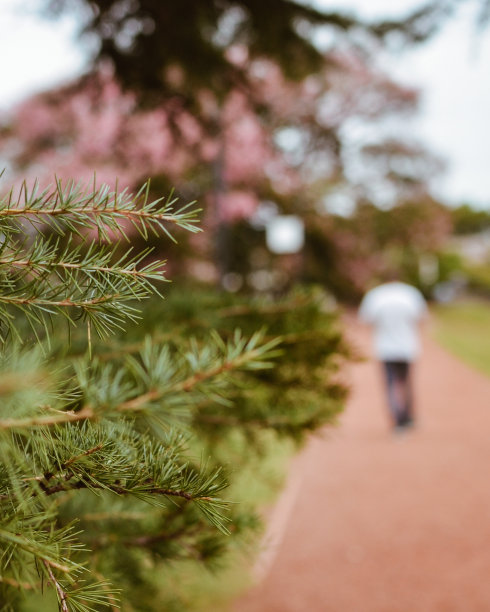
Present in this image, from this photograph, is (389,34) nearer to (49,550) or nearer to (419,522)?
(49,550)

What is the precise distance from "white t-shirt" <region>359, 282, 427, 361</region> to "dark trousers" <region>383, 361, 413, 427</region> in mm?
166

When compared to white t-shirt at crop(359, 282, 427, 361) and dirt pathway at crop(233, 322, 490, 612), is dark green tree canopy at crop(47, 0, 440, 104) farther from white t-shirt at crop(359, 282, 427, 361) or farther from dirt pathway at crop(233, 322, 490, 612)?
white t-shirt at crop(359, 282, 427, 361)

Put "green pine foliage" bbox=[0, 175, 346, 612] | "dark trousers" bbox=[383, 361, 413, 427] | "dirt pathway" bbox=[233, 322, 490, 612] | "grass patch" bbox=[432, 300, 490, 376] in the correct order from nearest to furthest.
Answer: "green pine foliage" bbox=[0, 175, 346, 612] → "dirt pathway" bbox=[233, 322, 490, 612] → "dark trousers" bbox=[383, 361, 413, 427] → "grass patch" bbox=[432, 300, 490, 376]

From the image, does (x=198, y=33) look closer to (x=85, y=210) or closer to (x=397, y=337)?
(x=85, y=210)

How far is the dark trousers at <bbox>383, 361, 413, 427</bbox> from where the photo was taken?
22.9 feet

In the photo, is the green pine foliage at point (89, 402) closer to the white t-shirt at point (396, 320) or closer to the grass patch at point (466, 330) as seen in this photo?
the white t-shirt at point (396, 320)

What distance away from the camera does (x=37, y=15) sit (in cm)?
298

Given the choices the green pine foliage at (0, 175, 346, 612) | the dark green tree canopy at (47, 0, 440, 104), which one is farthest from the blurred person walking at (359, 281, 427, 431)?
the green pine foliage at (0, 175, 346, 612)

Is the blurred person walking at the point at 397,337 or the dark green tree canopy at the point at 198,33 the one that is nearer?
the dark green tree canopy at the point at 198,33

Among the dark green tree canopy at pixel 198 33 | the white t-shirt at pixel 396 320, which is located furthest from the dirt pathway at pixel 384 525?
the dark green tree canopy at pixel 198 33

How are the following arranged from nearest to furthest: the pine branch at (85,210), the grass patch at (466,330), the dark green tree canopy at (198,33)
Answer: the pine branch at (85,210) < the dark green tree canopy at (198,33) < the grass patch at (466,330)

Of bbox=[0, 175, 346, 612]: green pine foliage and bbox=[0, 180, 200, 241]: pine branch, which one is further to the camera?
bbox=[0, 180, 200, 241]: pine branch

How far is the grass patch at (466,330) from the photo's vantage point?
14.4 meters

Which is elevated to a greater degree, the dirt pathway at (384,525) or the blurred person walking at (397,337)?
the blurred person walking at (397,337)
